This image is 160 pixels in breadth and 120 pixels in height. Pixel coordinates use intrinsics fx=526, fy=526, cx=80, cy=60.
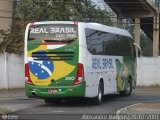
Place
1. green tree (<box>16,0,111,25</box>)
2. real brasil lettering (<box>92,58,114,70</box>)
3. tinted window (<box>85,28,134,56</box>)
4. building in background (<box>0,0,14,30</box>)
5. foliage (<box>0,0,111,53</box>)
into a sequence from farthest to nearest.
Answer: building in background (<box>0,0,14,30</box>) → green tree (<box>16,0,111,25</box>) → foliage (<box>0,0,111,53</box>) → real brasil lettering (<box>92,58,114,70</box>) → tinted window (<box>85,28,134,56</box>)

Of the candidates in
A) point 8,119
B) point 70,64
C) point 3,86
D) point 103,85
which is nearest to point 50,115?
point 8,119

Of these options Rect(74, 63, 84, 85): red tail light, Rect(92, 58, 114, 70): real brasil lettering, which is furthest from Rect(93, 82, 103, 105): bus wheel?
Rect(74, 63, 84, 85): red tail light

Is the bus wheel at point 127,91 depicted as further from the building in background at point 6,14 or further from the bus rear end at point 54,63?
the building in background at point 6,14

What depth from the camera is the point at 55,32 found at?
66.8 ft

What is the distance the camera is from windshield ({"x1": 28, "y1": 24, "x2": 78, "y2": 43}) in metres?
20.2

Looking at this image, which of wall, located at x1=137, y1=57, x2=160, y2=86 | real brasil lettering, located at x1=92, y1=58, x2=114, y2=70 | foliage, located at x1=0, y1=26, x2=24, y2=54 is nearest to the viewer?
real brasil lettering, located at x1=92, y1=58, x2=114, y2=70

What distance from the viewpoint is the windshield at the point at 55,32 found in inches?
797

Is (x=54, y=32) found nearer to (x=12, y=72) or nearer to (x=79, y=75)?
(x=79, y=75)

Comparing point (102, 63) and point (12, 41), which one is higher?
point (12, 41)

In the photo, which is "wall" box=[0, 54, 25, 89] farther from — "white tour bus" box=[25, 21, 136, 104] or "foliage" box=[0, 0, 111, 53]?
"white tour bus" box=[25, 21, 136, 104]

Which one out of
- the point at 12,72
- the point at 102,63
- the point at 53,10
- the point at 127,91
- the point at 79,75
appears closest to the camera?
the point at 79,75

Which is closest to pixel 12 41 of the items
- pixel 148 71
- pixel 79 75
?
pixel 148 71

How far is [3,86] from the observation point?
109ft

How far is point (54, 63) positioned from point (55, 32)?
121 centimetres
